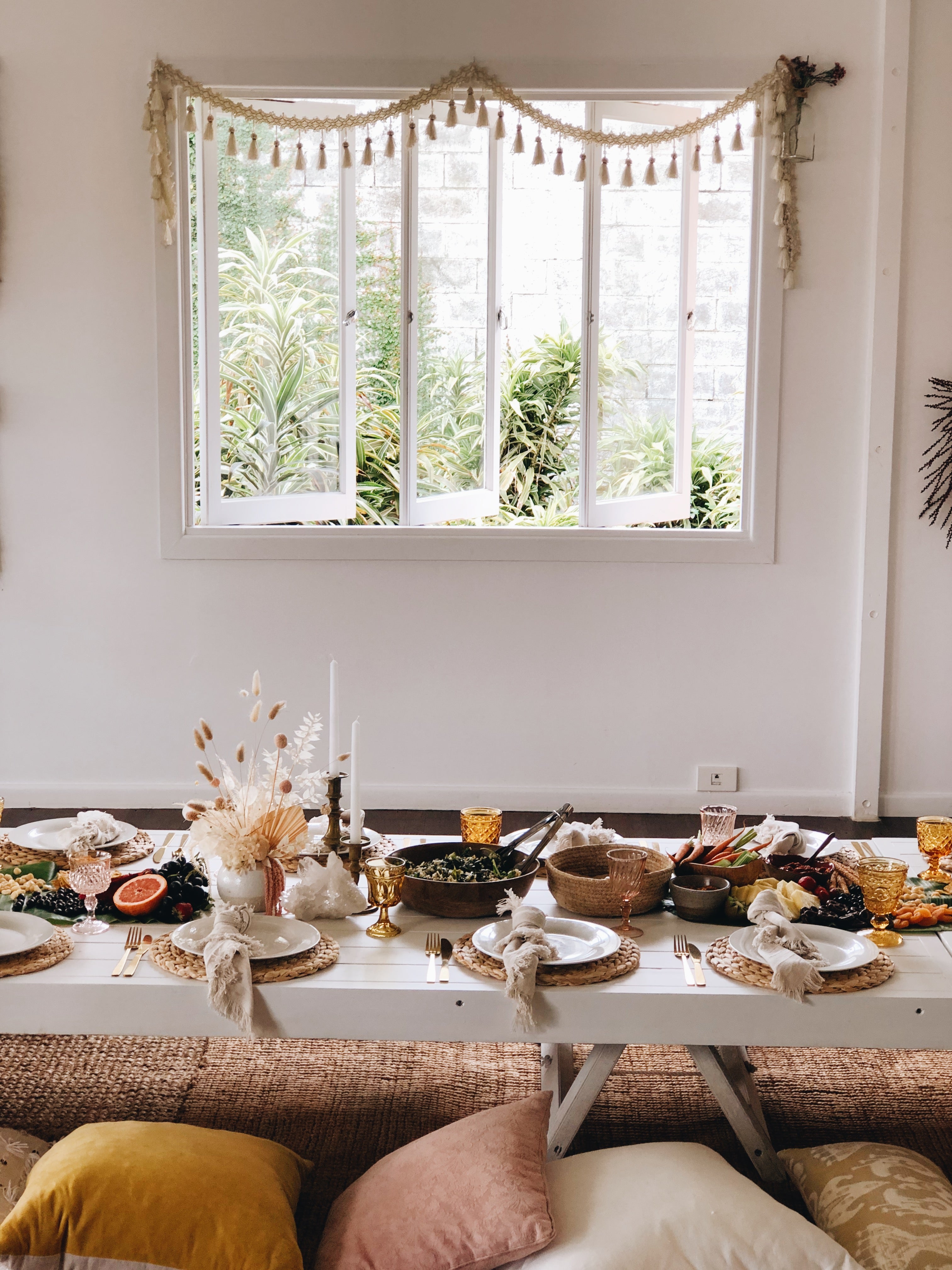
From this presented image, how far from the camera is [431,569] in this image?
4.09 m

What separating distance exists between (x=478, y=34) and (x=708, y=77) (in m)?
0.77

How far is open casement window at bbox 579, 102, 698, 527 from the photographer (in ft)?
13.5

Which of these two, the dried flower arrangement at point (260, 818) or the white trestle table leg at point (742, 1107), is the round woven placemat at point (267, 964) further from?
the white trestle table leg at point (742, 1107)

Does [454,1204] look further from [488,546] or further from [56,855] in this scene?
[488,546]

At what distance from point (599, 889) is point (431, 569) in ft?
7.46

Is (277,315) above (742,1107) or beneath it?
above

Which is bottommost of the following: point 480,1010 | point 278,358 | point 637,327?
point 480,1010

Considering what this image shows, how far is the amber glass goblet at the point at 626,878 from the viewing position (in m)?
1.88

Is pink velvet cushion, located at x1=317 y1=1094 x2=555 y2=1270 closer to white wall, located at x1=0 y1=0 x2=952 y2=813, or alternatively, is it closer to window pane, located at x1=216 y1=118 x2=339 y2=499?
white wall, located at x1=0 y1=0 x2=952 y2=813

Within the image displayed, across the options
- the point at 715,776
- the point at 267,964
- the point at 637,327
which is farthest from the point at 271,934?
the point at 637,327

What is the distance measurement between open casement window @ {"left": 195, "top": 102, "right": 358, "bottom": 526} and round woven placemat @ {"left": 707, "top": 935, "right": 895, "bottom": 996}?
9.06ft

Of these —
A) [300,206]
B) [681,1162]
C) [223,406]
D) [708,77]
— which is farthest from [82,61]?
[681,1162]

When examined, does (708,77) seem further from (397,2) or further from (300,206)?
(300,206)

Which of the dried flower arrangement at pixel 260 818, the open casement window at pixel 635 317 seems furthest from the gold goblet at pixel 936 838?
the open casement window at pixel 635 317
